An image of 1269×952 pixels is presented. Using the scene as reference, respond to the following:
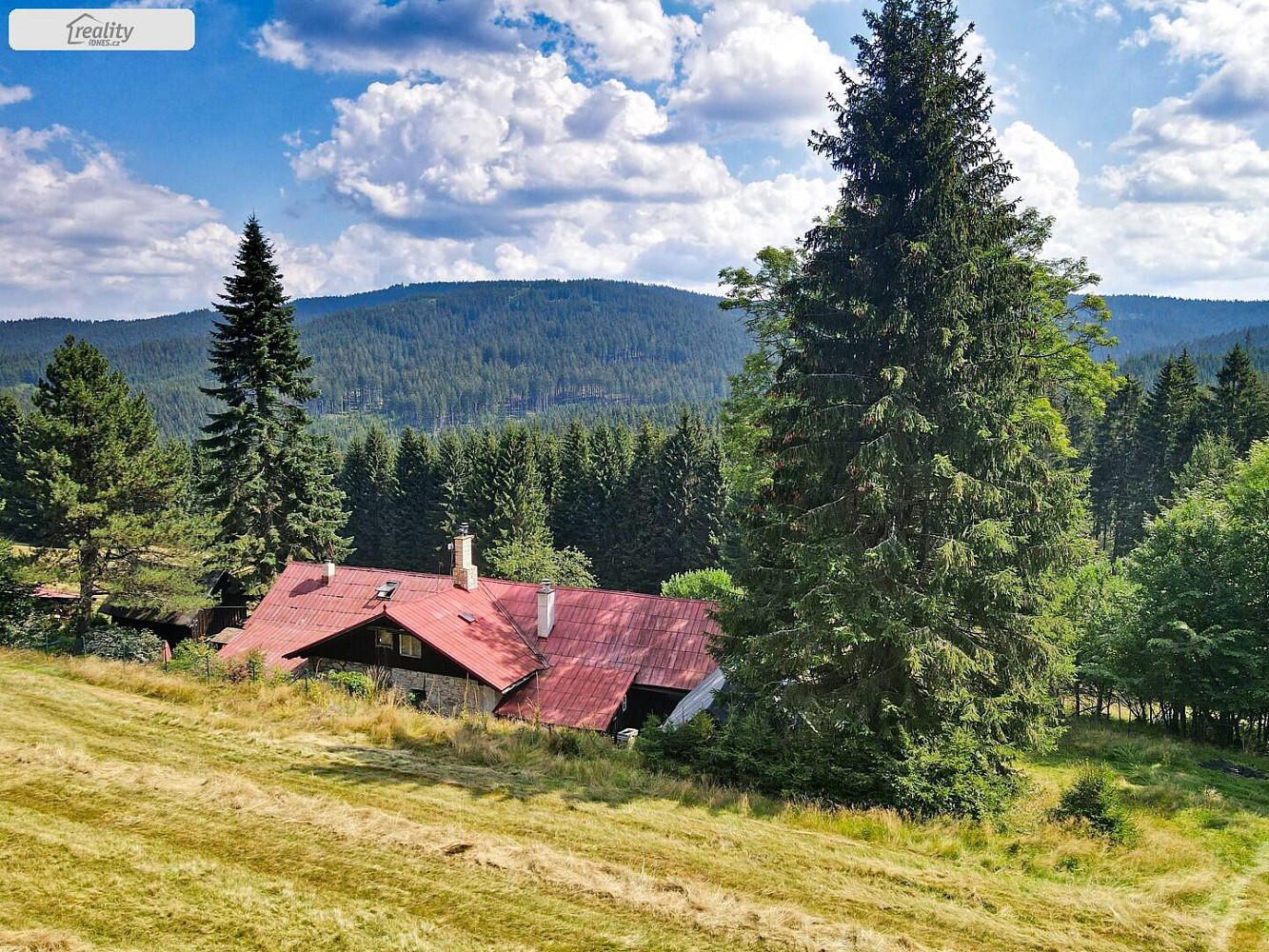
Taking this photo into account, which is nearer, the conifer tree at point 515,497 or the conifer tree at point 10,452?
the conifer tree at point 10,452

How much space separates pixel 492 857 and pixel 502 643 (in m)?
15.5

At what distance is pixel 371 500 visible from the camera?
66750 mm

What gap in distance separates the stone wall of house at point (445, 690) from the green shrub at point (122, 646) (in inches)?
206

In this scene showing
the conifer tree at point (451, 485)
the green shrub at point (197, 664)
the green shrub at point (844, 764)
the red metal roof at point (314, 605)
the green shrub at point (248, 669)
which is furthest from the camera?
the conifer tree at point (451, 485)

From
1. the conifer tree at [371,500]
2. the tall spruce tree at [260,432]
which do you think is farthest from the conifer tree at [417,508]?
the tall spruce tree at [260,432]

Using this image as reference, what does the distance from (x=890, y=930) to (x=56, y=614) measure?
34.6 metres

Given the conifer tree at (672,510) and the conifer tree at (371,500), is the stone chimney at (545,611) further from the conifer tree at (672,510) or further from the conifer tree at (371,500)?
the conifer tree at (371,500)

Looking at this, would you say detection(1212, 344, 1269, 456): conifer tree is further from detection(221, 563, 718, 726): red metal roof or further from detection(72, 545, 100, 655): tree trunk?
detection(72, 545, 100, 655): tree trunk

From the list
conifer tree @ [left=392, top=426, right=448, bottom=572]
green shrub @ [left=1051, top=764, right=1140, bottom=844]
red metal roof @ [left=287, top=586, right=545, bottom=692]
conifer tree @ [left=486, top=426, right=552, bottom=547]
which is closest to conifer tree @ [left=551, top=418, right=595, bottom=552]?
conifer tree @ [left=486, top=426, right=552, bottom=547]

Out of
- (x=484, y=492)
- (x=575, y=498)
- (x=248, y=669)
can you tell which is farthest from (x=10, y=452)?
(x=248, y=669)

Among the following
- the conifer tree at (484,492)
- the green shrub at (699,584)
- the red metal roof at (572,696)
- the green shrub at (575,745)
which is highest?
the conifer tree at (484,492)

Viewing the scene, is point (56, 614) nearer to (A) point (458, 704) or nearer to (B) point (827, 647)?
(A) point (458, 704)

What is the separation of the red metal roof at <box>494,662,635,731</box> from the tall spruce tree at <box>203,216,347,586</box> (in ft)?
58.1

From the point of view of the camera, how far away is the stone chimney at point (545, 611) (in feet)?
86.3
